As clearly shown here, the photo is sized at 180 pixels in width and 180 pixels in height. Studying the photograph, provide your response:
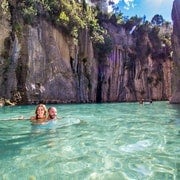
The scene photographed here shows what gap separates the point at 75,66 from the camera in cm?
4478

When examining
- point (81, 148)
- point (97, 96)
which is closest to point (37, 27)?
point (97, 96)

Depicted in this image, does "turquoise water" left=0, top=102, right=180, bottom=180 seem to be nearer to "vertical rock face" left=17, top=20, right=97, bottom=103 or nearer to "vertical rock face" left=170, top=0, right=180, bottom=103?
"vertical rock face" left=17, top=20, right=97, bottom=103

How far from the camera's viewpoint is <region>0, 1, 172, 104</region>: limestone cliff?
3541cm

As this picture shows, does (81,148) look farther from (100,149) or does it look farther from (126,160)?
(126,160)

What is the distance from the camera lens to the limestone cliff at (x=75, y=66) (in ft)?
116

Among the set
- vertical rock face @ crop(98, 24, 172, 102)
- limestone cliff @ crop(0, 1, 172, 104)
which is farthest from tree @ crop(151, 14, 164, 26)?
vertical rock face @ crop(98, 24, 172, 102)

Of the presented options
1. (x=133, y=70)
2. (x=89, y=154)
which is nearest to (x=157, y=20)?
(x=133, y=70)

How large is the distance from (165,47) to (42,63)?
33.9 m

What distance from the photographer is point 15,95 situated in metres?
34.7

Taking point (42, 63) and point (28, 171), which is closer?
point (28, 171)

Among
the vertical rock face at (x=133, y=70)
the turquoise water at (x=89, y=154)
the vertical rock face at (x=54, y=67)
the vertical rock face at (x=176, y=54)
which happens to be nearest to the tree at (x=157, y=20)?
the vertical rock face at (x=133, y=70)

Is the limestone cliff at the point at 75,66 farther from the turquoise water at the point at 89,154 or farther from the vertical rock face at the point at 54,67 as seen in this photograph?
the turquoise water at the point at 89,154

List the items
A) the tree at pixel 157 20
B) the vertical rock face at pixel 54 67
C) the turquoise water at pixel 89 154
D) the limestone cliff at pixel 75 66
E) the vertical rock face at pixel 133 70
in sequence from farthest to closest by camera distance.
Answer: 1. the tree at pixel 157 20
2. the vertical rock face at pixel 133 70
3. the vertical rock face at pixel 54 67
4. the limestone cliff at pixel 75 66
5. the turquoise water at pixel 89 154

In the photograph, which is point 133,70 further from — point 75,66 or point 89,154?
point 89,154
